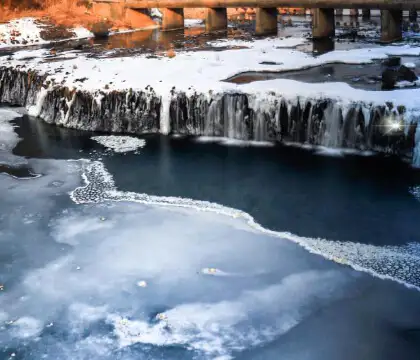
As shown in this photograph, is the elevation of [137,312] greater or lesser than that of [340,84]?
lesser

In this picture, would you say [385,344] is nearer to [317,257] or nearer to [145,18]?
[317,257]

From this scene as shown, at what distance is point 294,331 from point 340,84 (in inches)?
276

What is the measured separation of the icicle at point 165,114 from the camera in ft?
40.0

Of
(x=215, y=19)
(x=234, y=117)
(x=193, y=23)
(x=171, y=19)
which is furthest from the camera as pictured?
(x=193, y=23)

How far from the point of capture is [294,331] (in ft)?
18.2

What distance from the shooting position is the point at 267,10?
68.6ft

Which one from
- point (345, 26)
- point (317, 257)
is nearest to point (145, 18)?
point (345, 26)

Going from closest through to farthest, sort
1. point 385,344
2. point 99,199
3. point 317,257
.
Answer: point 385,344 < point 317,257 < point 99,199

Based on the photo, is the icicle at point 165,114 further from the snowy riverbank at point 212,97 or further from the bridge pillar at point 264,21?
the bridge pillar at point 264,21

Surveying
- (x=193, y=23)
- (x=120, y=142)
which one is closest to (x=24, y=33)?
(x=193, y=23)

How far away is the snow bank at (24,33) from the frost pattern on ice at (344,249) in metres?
14.9

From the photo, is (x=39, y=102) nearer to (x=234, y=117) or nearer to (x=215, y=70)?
(x=215, y=70)

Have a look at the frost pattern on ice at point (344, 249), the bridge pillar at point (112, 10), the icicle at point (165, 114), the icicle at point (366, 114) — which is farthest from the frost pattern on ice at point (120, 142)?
the bridge pillar at point (112, 10)

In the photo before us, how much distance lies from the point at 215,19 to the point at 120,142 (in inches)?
501
